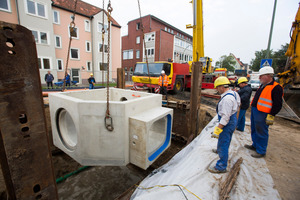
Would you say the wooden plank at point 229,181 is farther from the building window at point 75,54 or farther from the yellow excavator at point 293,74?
the building window at point 75,54

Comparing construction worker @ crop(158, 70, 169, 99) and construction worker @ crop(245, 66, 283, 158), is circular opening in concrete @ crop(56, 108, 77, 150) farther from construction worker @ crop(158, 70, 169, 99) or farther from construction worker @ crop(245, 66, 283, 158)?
construction worker @ crop(158, 70, 169, 99)

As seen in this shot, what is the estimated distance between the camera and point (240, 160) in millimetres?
2881

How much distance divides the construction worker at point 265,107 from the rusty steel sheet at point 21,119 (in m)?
3.66

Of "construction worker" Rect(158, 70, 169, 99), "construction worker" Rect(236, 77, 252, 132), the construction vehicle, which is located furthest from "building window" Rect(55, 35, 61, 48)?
"construction worker" Rect(236, 77, 252, 132)

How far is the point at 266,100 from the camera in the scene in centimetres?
300

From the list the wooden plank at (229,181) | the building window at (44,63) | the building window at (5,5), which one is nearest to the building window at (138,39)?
the building window at (44,63)

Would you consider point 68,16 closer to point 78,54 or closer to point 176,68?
Result: point 78,54

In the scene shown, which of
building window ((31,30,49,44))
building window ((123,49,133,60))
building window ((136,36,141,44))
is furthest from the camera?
building window ((123,49,133,60))

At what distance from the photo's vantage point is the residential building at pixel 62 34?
1280 cm

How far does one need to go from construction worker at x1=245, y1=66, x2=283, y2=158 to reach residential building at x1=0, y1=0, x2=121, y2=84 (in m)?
12.9

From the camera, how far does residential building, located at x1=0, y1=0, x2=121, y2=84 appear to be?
1280 centimetres

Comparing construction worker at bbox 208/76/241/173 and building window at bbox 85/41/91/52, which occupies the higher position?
building window at bbox 85/41/91/52

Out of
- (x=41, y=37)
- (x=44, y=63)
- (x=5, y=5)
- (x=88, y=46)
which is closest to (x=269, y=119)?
(x=44, y=63)

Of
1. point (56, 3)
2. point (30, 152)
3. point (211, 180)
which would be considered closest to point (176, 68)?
point (211, 180)
